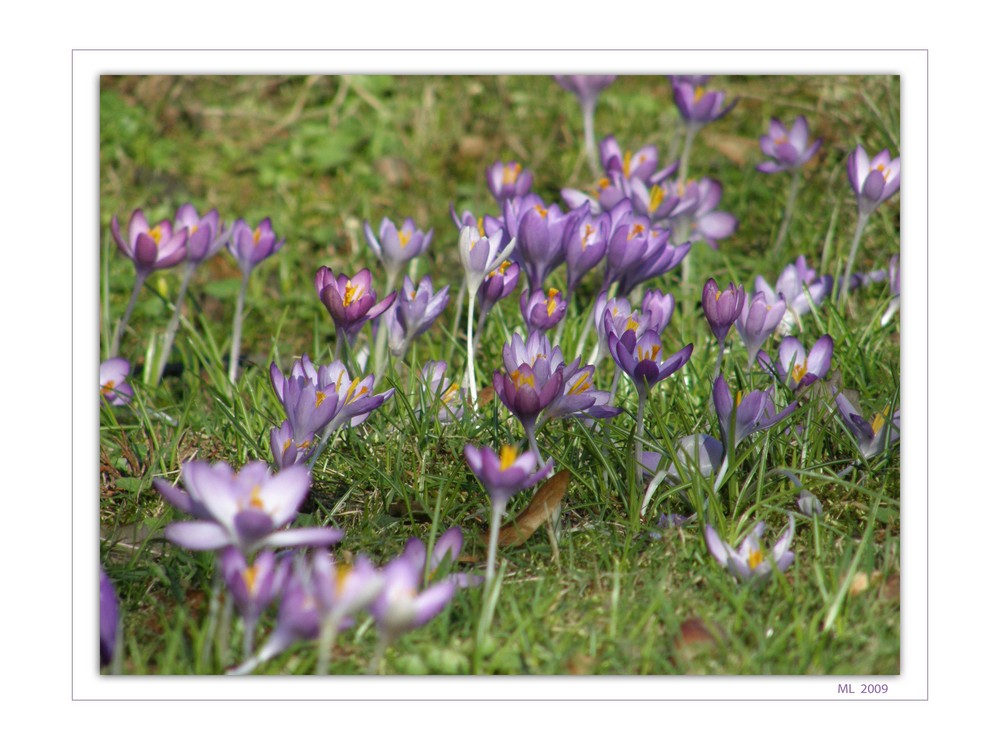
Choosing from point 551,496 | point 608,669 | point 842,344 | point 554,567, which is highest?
point 842,344

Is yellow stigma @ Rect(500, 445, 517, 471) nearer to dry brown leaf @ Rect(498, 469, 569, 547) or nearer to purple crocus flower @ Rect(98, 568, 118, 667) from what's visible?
dry brown leaf @ Rect(498, 469, 569, 547)

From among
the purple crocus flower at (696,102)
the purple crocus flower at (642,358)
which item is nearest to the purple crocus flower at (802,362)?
the purple crocus flower at (642,358)

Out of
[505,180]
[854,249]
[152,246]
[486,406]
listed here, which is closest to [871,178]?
[854,249]

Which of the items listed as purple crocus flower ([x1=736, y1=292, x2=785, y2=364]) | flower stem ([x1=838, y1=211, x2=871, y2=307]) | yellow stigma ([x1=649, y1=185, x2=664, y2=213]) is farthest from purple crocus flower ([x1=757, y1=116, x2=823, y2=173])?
purple crocus flower ([x1=736, y1=292, x2=785, y2=364])

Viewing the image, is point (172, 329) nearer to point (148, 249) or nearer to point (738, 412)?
point (148, 249)
